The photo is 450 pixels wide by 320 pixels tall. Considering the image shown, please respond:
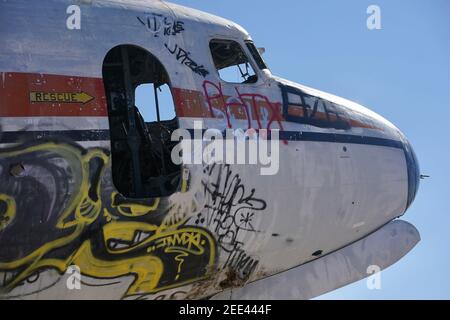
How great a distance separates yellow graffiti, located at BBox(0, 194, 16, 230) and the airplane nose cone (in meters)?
7.12

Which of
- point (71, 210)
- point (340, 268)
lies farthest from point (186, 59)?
point (340, 268)

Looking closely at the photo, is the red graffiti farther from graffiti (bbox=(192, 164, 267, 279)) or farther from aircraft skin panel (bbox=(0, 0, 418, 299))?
graffiti (bbox=(192, 164, 267, 279))

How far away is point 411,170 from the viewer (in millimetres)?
11633

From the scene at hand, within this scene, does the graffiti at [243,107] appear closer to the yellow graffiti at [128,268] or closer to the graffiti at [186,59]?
the graffiti at [186,59]

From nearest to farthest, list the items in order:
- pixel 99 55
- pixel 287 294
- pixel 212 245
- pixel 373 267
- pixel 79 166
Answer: pixel 79 166, pixel 99 55, pixel 212 245, pixel 287 294, pixel 373 267

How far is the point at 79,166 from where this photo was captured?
752 centimetres

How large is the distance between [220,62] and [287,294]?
13.4ft

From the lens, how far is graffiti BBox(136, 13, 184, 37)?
8.79 meters

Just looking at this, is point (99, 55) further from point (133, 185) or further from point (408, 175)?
point (408, 175)

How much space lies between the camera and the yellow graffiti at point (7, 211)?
23.2 ft

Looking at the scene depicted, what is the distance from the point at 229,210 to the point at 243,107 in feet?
5.24

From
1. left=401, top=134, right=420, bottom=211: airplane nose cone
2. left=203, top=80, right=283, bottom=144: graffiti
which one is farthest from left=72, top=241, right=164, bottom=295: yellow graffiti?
left=401, top=134, right=420, bottom=211: airplane nose cone

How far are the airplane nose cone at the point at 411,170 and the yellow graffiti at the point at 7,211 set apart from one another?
712cm
